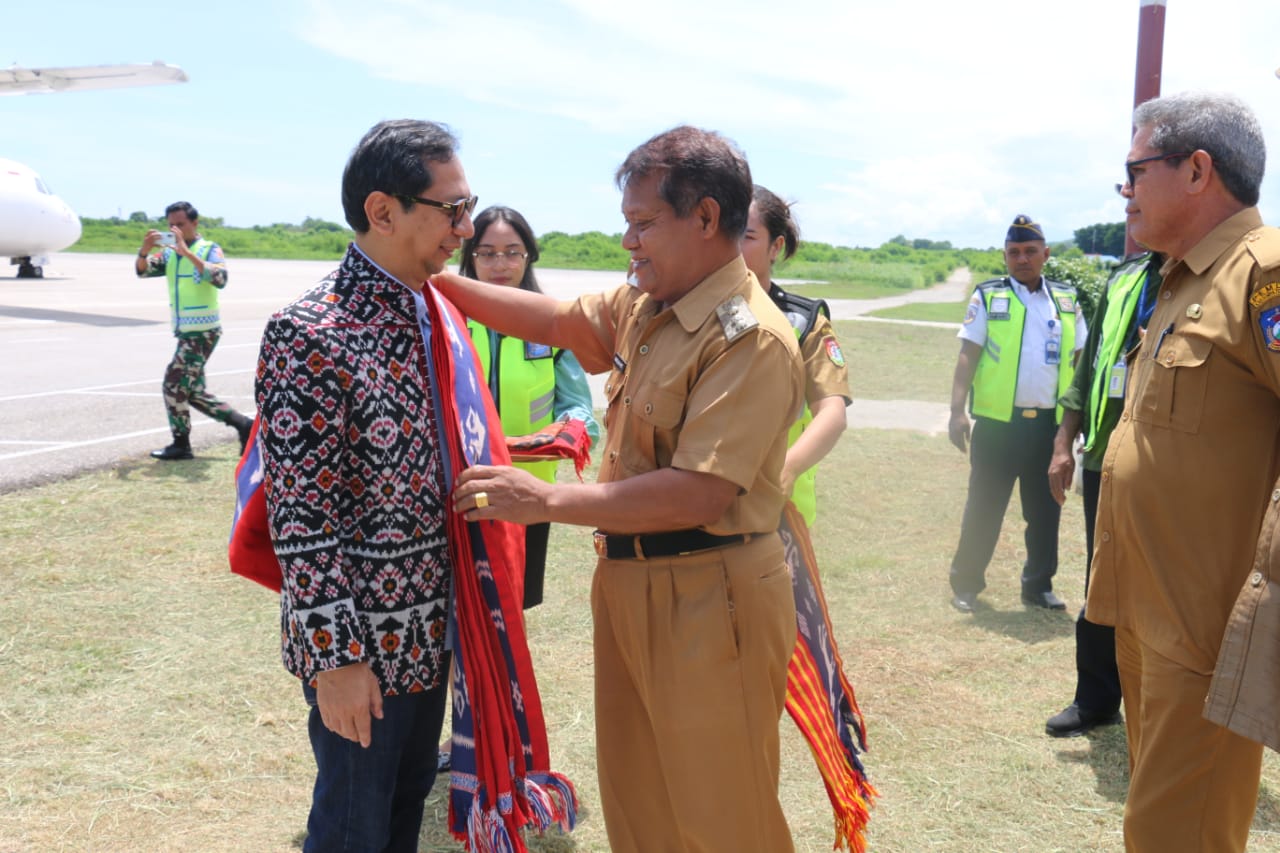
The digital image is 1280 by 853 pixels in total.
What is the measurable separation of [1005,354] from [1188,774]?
3.75 metres

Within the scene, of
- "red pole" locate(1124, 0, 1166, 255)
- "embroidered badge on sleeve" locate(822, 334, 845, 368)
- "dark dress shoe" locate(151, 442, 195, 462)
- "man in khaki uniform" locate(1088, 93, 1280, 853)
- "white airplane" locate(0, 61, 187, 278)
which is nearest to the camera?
"man in khaki uniform" locate(1088, 93, 1280, 853)

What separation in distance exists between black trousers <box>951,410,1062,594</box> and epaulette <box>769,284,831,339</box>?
255 cm

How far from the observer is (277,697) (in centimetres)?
453

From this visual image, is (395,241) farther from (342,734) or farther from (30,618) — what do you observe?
(30,618)

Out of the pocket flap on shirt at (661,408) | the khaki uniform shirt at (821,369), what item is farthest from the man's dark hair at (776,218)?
the pocket flap on shirt at (661,408)

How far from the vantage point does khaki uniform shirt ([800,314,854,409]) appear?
3787 millimetres

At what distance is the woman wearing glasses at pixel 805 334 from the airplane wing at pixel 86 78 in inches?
1103

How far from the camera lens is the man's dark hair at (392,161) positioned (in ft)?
7.39

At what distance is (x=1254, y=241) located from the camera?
250cm

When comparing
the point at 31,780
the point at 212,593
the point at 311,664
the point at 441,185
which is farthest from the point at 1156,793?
the point at 212,593

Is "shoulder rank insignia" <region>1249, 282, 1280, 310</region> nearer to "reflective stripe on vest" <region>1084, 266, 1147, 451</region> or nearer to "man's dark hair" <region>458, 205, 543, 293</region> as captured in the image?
"reflective stripe on vest" <region>1084, 266, 1147, 451</region>

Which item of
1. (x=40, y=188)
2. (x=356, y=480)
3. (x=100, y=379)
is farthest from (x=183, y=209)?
(x=40, y=188)

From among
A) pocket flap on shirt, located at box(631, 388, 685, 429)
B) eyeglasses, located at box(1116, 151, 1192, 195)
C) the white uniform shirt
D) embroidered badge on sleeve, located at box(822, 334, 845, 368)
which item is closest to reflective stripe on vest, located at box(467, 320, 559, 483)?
embroidered badge on sleeve, located at box(822, 334, 845, 368)

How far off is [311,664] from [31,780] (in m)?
2.34
